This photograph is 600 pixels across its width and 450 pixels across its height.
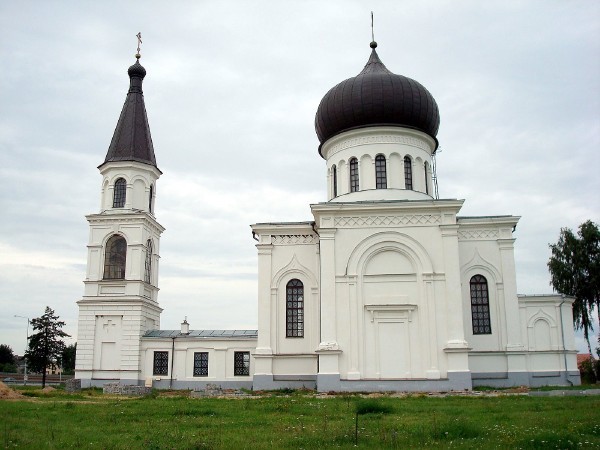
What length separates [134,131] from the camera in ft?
110

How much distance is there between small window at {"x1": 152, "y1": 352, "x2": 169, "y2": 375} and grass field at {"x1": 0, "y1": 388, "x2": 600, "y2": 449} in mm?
12964

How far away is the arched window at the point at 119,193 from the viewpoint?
1288 inches

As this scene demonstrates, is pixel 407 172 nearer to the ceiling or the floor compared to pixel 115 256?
nearer to the ceiling

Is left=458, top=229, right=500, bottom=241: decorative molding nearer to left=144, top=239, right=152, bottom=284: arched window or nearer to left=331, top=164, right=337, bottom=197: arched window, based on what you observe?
left=331, top=164, right=337, bottom=197: arched window

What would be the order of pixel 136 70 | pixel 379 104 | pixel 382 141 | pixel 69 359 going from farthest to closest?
pixel 69 359
pixel 136 70
pixel 382 141
pixel 379 104

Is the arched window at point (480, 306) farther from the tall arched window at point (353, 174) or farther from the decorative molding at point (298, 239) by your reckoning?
the decorative molding at point (298, 239)

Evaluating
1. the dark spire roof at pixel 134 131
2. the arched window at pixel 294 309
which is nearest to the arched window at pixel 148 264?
the dark spire roof at pixel 134 131

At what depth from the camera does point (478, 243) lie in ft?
87.5

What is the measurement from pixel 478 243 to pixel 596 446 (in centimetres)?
1782

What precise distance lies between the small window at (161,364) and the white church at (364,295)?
7 cm

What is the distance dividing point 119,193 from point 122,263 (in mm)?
3842

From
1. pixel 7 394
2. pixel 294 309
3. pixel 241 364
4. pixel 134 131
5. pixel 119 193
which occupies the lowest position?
pixel 7 394

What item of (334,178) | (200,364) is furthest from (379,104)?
(200,364)

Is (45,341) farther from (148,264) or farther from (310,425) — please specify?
(310,425)
